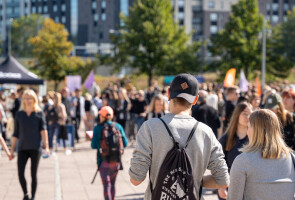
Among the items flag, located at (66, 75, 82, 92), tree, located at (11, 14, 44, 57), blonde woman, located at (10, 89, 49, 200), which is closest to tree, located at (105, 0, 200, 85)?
flag, located at (66, 75, 82, 92)

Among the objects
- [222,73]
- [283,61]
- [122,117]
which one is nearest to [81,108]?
[122,117]

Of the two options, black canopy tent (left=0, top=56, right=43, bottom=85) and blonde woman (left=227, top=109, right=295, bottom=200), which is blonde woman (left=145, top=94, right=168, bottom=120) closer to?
blonde woman (left=227, top=109, right=295, bottom=200)

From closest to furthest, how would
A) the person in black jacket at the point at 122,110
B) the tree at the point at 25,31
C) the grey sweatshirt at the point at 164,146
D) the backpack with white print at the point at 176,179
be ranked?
the backpack with white print at the point at 176,179 → the grey sweatshirt at the point at 164,146 → the person in black jacket at the point at 122,110 → the tree at the point at 25,31

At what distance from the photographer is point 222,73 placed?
146ft

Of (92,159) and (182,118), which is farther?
(92,159)

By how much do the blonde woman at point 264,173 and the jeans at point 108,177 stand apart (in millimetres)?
3905

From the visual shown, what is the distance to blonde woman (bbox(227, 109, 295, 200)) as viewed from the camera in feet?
11.0

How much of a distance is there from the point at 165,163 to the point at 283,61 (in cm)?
4489

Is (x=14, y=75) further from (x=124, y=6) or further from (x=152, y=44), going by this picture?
(x=124, y=6)

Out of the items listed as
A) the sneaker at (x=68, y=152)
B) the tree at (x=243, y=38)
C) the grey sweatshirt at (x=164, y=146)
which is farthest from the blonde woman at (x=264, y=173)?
the tree at (x=243, y=38)

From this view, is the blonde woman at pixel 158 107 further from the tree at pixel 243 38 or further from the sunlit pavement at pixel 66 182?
the tree at pixel 243 38

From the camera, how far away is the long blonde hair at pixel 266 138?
336 centimetres

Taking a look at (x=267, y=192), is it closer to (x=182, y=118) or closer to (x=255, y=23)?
(x=182, y=118)

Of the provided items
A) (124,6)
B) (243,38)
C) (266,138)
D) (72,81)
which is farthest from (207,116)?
(124,6)
